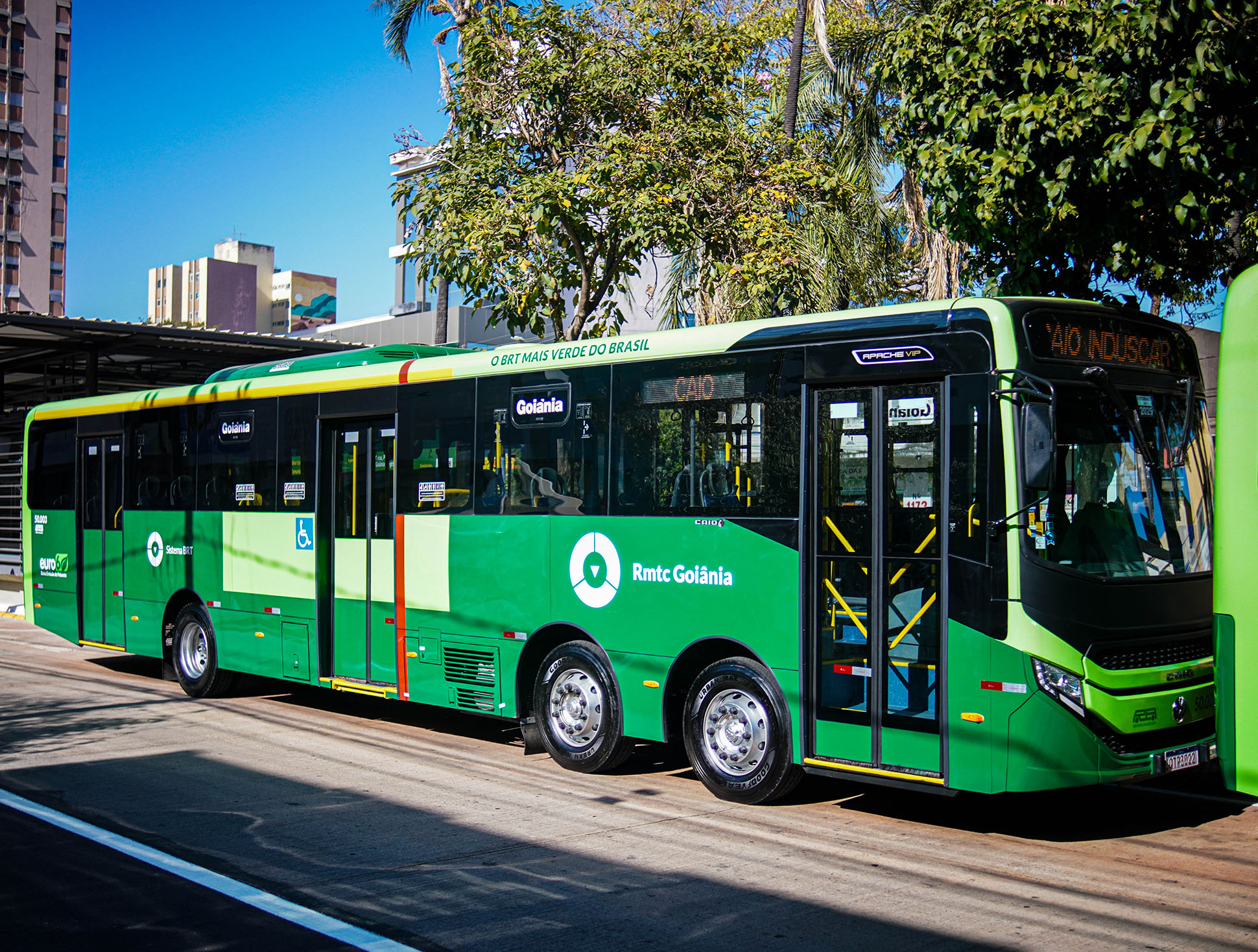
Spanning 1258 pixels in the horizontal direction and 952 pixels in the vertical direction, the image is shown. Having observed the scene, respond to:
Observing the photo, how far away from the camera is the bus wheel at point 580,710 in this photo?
9625mm

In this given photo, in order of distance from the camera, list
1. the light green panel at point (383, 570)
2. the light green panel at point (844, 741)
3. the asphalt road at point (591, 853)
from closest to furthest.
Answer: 1. the asphalt road at point (591, 853)
2. the light green panel at point (844, 741)
3. the light green panel at point (383, 570)

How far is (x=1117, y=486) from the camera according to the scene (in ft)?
25.0

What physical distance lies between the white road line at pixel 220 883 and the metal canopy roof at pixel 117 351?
13691 millimetres

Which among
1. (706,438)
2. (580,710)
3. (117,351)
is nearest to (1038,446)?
(706,438)

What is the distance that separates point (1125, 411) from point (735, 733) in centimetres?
343

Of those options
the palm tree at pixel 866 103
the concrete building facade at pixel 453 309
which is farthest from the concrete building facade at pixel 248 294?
the palm tree at pixel 866 103

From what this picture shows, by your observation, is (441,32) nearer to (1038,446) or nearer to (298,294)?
(1038,446)

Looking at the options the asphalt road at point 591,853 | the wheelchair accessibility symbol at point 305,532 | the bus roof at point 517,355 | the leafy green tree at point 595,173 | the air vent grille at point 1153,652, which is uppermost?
the leafy green tree at point 595,173

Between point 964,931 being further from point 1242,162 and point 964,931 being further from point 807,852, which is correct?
point 1242,162

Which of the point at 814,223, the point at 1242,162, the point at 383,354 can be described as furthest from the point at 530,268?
the point at 1242,162

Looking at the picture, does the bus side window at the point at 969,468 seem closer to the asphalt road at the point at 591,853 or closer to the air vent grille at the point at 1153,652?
the air vent grille at the point at 1153,652

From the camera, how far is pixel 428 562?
36.5 feet

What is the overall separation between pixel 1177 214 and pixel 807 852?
575cm

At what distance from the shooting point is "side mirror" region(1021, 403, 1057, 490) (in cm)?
700
